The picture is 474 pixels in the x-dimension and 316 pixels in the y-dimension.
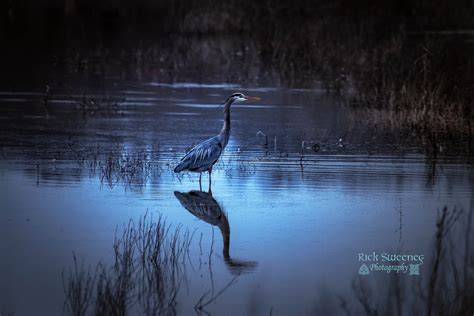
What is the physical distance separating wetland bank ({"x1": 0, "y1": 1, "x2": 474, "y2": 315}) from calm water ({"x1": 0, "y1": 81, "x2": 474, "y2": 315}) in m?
0.03

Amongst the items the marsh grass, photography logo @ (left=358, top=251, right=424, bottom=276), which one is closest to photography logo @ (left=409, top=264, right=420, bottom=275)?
photography logo @ (left=358, top=251, right=424, bottom=276)

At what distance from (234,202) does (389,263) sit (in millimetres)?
2556

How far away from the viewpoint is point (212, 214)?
10180mm

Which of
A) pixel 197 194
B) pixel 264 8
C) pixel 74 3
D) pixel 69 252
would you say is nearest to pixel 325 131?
pixel 197 194

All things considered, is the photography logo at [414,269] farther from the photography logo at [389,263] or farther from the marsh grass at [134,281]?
the marsh grass at [134,281]

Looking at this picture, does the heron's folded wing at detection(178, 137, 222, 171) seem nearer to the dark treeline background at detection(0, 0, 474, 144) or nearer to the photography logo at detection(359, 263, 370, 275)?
the photography logo at detection(359, 263, 370, 275)

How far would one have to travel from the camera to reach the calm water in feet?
26.4

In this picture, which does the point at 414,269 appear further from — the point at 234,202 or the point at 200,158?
the point at 200,158

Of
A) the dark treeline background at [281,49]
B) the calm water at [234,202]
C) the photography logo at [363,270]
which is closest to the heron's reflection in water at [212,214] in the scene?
the calm water at [234,202]

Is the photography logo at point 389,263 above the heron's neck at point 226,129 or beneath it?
beneath

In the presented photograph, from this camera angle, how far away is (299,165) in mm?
12977

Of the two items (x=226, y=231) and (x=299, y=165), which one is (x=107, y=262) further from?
(x=299, y=165)

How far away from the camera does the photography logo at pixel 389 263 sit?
8375 millimetres

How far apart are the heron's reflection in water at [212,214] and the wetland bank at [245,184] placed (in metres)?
0.02
